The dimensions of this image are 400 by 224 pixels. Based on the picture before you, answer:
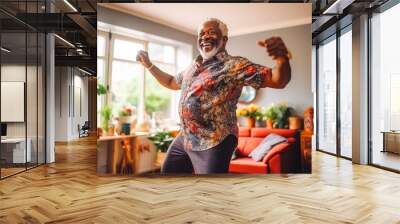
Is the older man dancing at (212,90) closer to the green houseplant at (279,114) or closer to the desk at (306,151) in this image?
the green houseplant at (279,114)

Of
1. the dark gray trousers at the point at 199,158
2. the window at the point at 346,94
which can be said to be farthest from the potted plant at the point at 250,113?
the window at the point at 346,94

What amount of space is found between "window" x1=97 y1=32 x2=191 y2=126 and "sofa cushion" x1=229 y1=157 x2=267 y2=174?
1.08m

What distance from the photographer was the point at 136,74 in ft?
16.9

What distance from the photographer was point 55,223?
3.29 metres

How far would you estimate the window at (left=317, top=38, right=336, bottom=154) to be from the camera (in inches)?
331

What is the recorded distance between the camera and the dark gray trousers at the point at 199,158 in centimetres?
515

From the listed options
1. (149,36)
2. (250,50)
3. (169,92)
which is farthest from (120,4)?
(250,50)

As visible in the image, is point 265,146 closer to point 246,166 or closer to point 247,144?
point 247,144

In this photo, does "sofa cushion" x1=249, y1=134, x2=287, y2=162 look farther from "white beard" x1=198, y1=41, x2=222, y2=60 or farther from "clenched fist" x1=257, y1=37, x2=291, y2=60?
"white beard" x1=198, y1=41, x2=222, y2=60

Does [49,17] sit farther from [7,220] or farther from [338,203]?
[338,203]

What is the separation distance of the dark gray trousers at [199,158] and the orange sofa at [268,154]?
13cm

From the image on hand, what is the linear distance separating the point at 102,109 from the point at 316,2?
4050 mm

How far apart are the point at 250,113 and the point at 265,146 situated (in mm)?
538

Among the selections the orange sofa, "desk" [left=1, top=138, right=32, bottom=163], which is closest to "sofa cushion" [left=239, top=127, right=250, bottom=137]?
the orange sofa
